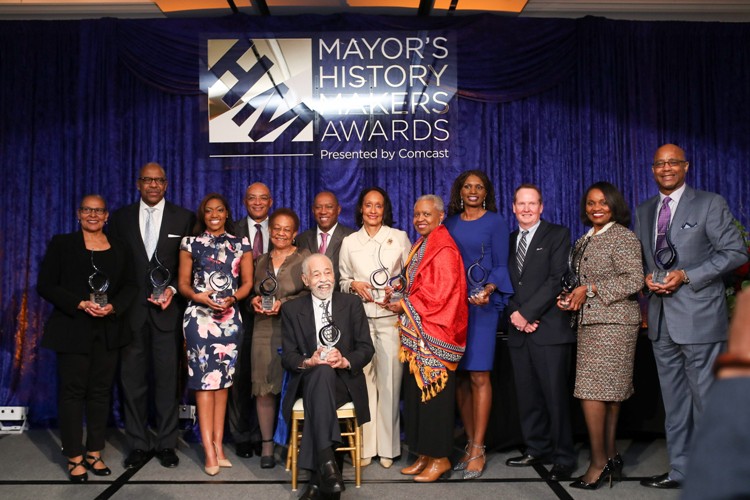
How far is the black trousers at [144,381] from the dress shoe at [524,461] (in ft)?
6.83

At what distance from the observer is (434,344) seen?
410 centimetres

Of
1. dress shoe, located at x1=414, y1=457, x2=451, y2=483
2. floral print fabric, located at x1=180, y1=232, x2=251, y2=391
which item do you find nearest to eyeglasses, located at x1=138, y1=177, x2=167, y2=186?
floral print fabric, located at x1=180, y1=232, x2=251, y2=391

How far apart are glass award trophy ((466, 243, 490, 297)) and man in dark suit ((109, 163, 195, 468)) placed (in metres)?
1.83

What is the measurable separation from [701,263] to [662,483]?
1.21 meters

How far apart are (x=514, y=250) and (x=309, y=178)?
2.07 meters

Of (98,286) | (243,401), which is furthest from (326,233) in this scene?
(98,286)

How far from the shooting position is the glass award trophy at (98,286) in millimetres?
4250

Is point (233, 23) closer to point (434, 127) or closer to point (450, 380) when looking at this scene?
point (434, 127)

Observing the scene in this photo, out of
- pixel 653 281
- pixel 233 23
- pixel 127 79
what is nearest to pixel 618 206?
pixel 653 281

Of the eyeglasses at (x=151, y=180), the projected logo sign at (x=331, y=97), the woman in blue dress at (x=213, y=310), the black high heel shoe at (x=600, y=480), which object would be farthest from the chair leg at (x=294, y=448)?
the projected logo sign at (x=331, y=97)

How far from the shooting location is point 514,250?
4.55 metres

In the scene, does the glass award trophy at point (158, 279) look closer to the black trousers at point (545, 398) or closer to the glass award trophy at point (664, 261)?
the black trousers at point (545, 398)

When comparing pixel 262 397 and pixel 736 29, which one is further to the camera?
pixel 736 29

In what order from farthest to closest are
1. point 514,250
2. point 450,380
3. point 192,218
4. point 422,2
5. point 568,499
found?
point 422,2 → point 192,218 → point 514,250 → point 450,380 → point 568,499
